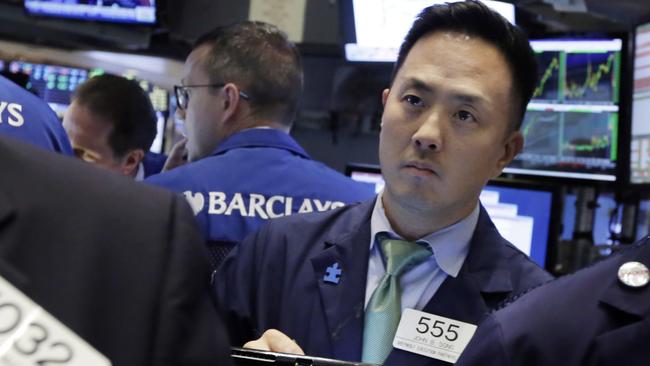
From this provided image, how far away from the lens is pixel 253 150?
2469mm

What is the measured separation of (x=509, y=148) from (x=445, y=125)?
0.20 meters

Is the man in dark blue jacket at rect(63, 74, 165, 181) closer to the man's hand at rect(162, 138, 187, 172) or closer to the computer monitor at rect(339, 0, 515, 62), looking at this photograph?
the man's hand at rect(162, 138, 187, 172)

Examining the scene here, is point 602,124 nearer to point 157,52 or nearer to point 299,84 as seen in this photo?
point 299,84

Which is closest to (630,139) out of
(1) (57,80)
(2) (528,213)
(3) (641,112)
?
(3) (641,112)

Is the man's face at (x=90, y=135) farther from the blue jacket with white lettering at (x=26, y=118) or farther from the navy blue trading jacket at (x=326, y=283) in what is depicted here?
the navy blue trading jacket at (x=326, y=283)

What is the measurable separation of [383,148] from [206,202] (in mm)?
689

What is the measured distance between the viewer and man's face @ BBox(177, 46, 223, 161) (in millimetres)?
2691

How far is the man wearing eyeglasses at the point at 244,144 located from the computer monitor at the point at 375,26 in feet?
2.53

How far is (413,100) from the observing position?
1.71 meters

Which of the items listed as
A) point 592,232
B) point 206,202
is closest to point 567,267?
point 592,232

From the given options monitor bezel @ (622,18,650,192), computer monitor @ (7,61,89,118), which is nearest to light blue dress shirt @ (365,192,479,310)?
monitor bezel @ (622,18,650,192)

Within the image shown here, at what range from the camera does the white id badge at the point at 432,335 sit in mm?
1569

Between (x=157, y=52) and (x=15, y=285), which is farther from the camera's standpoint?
(x=157, y=52)

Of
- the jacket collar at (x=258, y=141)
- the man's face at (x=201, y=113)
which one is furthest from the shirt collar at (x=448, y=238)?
the man's face at (x=201, y=113)
